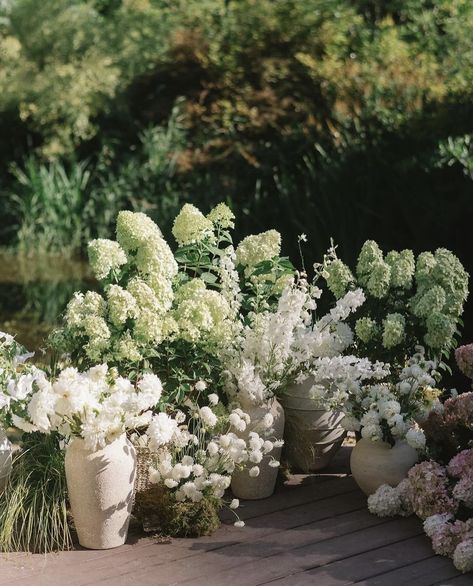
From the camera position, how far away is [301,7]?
34.4 feet

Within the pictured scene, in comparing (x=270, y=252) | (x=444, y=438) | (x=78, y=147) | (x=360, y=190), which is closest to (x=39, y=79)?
(x=78, y=147)

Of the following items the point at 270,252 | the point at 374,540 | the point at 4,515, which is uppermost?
the point at 270,252

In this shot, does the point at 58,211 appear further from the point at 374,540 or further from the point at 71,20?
the point at 374,540

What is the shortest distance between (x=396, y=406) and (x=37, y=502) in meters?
1.42

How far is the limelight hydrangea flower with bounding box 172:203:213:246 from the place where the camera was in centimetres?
436

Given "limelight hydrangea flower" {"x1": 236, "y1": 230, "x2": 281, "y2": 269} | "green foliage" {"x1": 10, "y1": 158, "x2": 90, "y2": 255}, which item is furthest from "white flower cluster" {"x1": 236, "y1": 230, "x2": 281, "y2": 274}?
"green foliage" {"x1": 10, "y1": 158, "x2": 90, "y2": 255}

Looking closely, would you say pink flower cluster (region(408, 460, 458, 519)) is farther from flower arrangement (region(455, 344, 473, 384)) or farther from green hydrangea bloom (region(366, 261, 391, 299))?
green hydrangea bloom (region(366, 261, 391, 299))

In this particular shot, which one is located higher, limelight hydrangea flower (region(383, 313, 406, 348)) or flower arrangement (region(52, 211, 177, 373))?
flower arrangement (region(52, 211, 177, 373))

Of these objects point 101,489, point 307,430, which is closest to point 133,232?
point 101,489

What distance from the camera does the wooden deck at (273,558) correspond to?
3.64 m

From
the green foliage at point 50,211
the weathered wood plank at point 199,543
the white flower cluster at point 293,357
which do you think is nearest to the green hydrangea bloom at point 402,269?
the white flower cluster at point 293,357

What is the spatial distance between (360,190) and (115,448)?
173 inches

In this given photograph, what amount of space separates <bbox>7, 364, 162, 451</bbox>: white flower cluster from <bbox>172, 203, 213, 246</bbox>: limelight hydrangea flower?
0.81 meters

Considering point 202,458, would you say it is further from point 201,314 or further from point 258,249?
point 258,249
